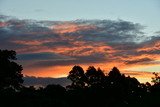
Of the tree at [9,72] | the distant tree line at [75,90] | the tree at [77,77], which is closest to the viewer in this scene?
the distant tree line at [75,90]

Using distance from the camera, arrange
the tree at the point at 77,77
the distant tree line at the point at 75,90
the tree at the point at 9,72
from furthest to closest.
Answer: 1. the tree at the point at 77,77
2. the tree at the point at 9,72
3. the distant tree line at the point at 75,90

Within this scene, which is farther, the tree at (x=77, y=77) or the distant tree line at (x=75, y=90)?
the tree at (x=77, y=77)

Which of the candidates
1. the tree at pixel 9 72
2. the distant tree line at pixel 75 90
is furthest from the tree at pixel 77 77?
the tree at pixel 9 72

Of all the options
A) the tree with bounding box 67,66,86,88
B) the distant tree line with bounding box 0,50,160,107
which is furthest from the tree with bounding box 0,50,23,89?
the tree with bounding box 67,66,86,88

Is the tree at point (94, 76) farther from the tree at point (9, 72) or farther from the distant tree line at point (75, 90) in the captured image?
the tree at point (9, 72)

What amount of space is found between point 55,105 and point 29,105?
782 centimetres

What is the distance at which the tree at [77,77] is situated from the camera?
4898 inches

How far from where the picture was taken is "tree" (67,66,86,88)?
12442 cm

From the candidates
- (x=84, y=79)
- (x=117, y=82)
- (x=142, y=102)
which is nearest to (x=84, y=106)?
(x=84, y=79)

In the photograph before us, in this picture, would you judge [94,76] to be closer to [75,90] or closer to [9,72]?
[75,90]

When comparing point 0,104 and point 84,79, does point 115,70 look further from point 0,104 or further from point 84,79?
point 0,104

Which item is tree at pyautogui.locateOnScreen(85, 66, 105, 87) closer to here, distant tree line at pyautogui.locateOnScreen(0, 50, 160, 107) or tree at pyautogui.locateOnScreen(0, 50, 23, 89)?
distant tree line at pyautogui.locateOnScreen(0, 50, 160, 107)

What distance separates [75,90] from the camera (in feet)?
378

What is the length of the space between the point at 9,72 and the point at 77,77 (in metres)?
35.9
